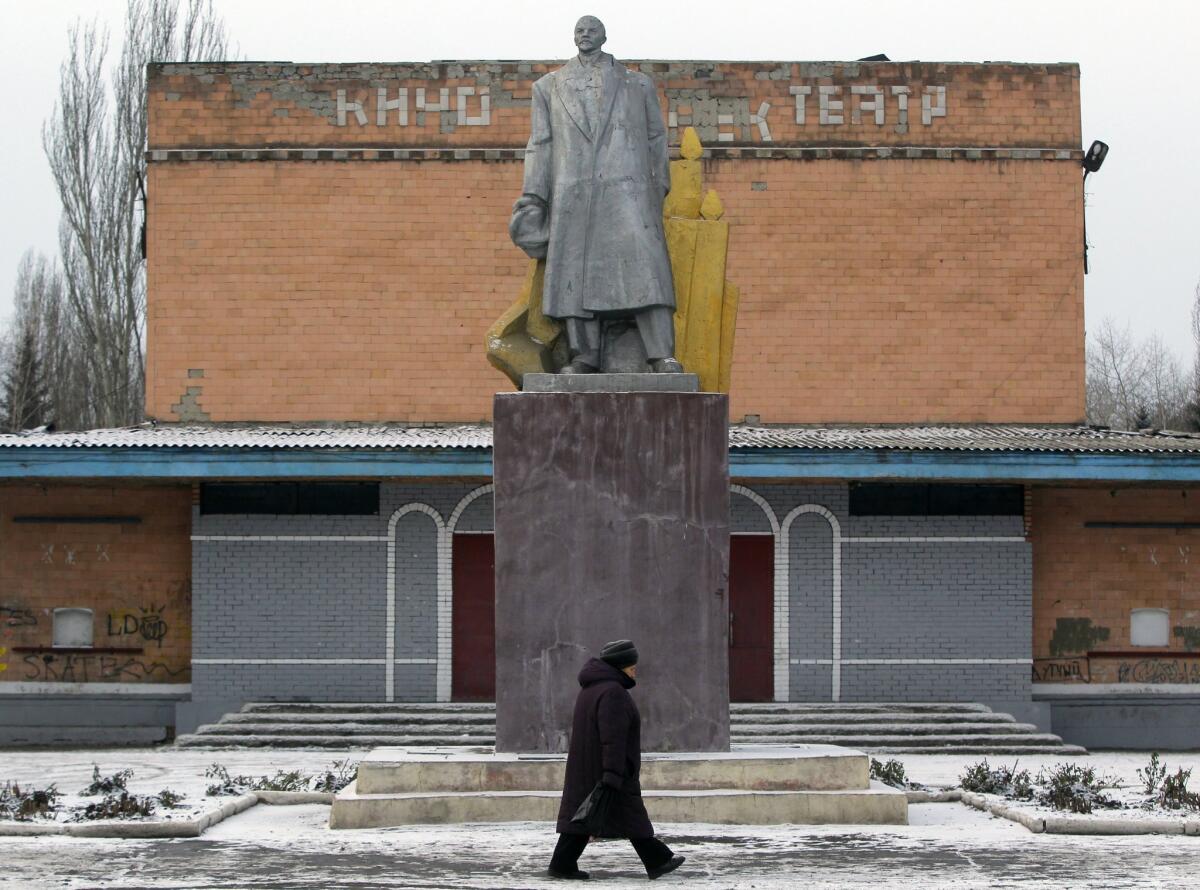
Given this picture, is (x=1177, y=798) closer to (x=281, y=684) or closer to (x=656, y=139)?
(x=656, y=139)

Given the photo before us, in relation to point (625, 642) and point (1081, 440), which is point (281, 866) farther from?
point (1081, 440)

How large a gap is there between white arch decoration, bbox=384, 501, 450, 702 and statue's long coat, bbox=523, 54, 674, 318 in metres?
9.74

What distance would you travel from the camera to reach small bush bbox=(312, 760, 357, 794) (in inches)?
568

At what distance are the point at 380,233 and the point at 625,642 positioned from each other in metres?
14.6

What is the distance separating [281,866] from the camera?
1035 cm

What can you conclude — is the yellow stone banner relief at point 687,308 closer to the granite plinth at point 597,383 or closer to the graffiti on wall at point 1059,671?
the granite plinth at point 597,383

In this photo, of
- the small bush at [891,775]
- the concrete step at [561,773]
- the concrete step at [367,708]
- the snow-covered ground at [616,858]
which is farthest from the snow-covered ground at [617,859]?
the concrete step at [367,708]

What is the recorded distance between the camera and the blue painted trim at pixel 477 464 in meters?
20.5

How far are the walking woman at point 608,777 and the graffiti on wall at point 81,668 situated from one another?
1325 centimetres

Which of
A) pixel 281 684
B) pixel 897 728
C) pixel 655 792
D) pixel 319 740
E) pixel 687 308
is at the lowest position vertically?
pixel 319 740

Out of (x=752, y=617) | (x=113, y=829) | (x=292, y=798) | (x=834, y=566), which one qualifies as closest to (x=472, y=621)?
(x=752, y=617)

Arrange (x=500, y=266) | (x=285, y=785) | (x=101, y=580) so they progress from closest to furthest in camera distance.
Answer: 1. (x=285, y=785)
2. (x=101, y=580)
3. (x=500, y=266)

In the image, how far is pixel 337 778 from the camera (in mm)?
15539

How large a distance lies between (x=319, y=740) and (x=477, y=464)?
10.7 ft
